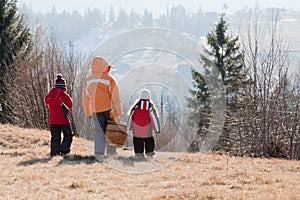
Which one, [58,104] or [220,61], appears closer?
[58,104]

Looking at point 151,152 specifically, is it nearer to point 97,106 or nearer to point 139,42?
point 97,106

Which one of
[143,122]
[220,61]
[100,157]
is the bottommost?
[100,157]

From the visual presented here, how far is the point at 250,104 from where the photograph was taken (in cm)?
1677

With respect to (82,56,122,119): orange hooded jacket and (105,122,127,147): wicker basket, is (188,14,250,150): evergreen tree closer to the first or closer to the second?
(105,122,127,147): wicker basket

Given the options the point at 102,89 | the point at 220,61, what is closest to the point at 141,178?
the point at 102,89

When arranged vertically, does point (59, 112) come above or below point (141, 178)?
above

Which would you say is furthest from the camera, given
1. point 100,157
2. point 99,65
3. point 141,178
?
point 99,65

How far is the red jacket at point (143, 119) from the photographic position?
9.34 meters

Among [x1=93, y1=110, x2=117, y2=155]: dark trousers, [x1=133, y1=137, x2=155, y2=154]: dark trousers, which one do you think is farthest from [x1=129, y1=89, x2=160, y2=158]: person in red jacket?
[x1=93, y1=110, x2=117, y2=155]: dark trousers

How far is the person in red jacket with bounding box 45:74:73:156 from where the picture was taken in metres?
9.38

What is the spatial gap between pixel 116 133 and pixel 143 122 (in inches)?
25.7

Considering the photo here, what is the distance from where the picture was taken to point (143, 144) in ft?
31.6

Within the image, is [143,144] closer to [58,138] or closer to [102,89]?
[102,89]

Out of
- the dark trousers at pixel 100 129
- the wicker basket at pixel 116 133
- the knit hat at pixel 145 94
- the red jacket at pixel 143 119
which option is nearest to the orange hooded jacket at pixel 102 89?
the dark trousers at pixel 100 129
